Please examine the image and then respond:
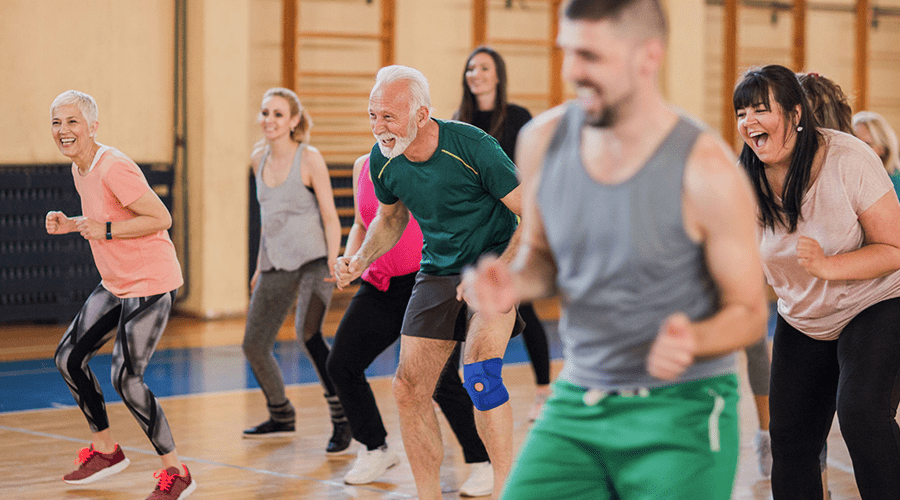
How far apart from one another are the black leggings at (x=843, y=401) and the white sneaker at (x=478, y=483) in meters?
1.41

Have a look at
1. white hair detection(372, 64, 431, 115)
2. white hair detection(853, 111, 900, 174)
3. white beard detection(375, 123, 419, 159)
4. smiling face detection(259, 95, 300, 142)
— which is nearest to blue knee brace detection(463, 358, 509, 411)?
white beard detection(375, 123, 419, 159)

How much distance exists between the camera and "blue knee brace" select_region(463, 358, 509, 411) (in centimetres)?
356

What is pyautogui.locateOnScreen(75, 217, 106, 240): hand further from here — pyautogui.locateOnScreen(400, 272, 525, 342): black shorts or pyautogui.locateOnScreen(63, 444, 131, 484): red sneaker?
pyautogui.locateOnScreen(400, 272, 525, 342): black shorts

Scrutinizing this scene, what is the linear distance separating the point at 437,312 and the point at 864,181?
1.35m

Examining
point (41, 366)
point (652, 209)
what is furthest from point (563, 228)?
point (41, 366)

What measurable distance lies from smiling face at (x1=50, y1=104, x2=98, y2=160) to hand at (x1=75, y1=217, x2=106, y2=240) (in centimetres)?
25

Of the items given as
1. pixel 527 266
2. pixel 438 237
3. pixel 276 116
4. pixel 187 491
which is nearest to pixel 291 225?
pixel 276 116

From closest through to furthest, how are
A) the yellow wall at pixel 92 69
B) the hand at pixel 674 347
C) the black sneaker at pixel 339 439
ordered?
1. the hand at pixel 674 347
2. the black sneaker at pixel 339 439
3. the yellow wall at pixel 92 69

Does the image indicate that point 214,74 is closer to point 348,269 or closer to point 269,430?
point 269,430

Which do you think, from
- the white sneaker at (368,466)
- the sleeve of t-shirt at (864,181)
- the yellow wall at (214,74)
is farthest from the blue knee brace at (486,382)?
the yellow wall at (214,74)

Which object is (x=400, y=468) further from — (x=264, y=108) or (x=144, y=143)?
(x=144, y=143)

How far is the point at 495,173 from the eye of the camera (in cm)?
359

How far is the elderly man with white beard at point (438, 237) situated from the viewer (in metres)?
3.58

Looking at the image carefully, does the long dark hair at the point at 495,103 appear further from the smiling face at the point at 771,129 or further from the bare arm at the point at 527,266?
the bare arm at the point at 527,266
